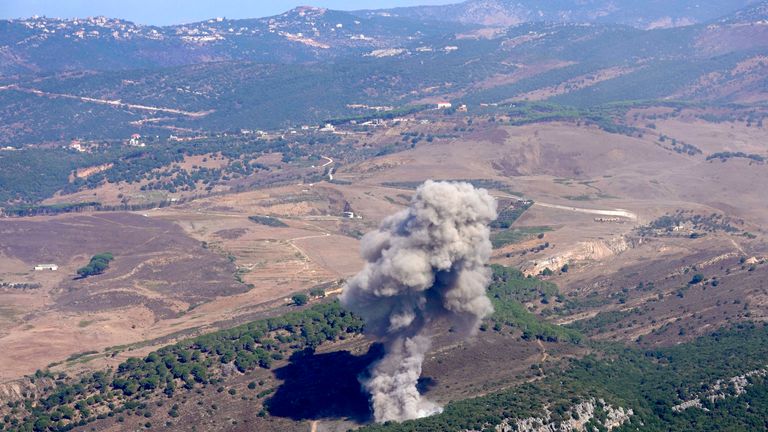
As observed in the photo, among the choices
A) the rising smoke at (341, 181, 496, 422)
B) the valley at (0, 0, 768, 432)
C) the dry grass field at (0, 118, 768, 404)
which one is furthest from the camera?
the dry grass field at (0, 118, 768, 404)

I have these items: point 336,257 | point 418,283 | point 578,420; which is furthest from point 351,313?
point 336,257

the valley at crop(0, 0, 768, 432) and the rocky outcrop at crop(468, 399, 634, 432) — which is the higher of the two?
the rocky outcrop at crop(468, 399, 634, 432)

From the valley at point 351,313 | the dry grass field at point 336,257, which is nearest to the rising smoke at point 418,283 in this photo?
the valley at point 351,313

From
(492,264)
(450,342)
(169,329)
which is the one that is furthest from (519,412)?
(492,264)

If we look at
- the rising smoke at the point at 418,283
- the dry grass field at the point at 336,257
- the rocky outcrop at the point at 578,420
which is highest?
the rising smoke at the point at 418,283

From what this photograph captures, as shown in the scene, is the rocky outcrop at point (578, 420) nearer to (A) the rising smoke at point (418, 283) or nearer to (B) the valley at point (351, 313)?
(B) the valley at point (351, 313)

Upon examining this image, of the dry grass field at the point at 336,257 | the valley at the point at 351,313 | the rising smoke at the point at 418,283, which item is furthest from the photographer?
the dry grass field at the point at 336,257

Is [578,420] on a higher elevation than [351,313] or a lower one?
higher

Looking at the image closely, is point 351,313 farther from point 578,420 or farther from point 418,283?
point 578,420

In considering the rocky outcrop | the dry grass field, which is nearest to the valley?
the rocky outcrop

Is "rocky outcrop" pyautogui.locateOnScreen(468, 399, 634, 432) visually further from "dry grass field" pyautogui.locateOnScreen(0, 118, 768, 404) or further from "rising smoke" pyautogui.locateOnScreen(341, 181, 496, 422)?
"dry grass field" pyautogui.locateOnScreen(0, 118, 768, 404)
